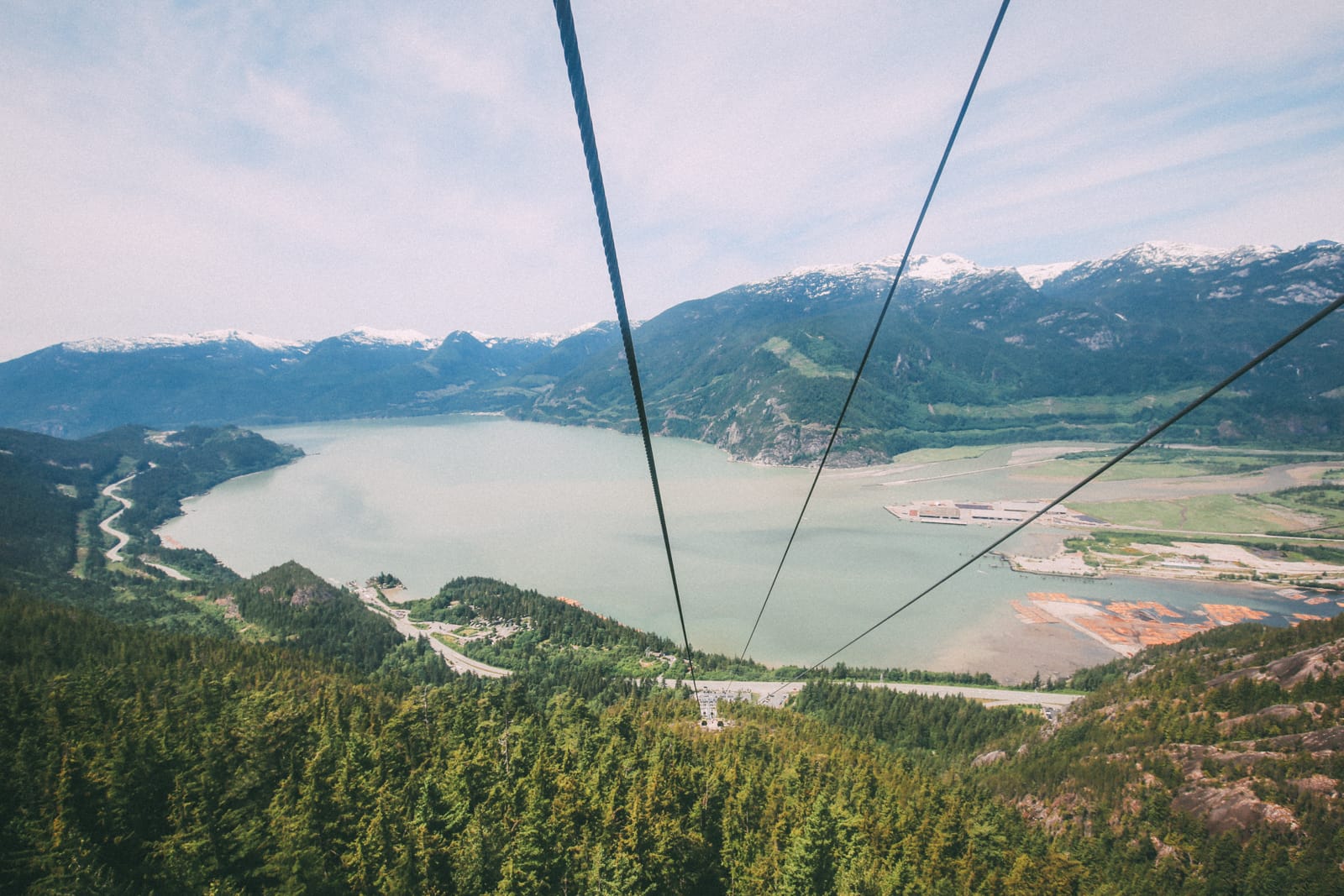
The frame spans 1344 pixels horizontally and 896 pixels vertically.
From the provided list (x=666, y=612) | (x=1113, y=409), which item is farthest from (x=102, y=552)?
A: (x=1113, y=409)

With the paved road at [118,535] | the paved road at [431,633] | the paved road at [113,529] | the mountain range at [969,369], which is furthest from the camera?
the mountain range at [969,369]

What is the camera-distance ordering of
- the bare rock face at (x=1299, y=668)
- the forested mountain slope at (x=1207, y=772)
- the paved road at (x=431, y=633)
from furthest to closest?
the paved road at (x=431, y=633) < the bare rock face at (x=1299, y=668) < the forested mountain slope at (x=1207, y=772)

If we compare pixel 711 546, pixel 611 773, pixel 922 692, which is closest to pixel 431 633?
pixel 711 546

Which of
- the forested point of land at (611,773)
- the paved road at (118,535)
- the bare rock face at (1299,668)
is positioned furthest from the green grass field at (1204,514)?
the paved road at (118,535)

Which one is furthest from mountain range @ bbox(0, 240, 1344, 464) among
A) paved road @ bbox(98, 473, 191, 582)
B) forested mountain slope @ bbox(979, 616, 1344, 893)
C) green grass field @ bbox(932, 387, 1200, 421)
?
paved road @ bbox(98, 473, 191, 582)

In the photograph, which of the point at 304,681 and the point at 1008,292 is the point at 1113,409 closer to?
the point at 1008,292

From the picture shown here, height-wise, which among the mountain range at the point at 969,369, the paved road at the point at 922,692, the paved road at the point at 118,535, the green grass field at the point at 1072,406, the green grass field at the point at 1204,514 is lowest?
the paved road at the point at 922,692

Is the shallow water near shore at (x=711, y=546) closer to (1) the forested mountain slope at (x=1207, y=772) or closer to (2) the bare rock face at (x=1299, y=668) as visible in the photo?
(1) the forested mountain slope at (x=1207, y=772)
